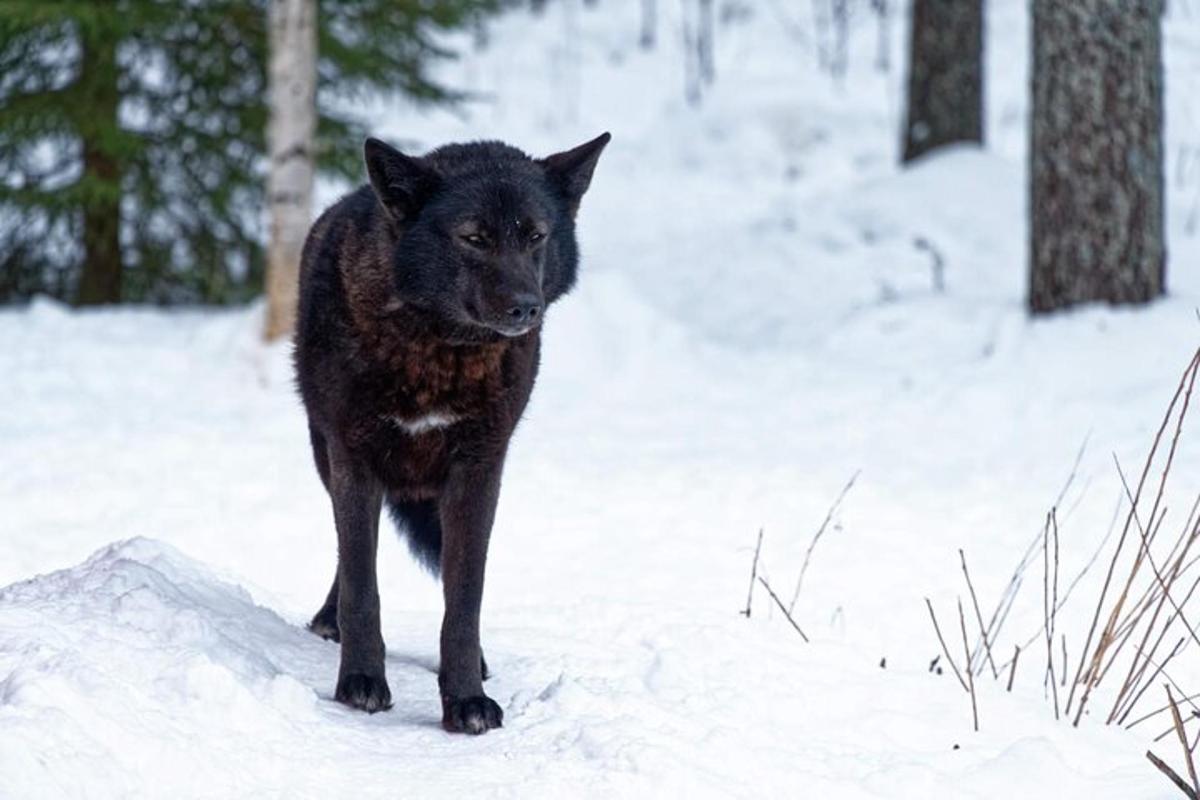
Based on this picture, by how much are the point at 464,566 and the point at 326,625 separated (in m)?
0.81

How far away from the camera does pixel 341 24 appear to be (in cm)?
1245

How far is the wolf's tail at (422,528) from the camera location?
4.52m

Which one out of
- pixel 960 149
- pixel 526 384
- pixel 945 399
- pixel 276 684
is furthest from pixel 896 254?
pixel 276 684

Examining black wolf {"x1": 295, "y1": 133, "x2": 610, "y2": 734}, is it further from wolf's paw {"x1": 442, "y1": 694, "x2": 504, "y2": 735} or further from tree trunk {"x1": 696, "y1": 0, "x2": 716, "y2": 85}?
tree trunk {"x1": 696, "y1": 0, "x2": 716, "y2": 85}

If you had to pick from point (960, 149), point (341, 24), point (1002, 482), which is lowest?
point (1002, 482)

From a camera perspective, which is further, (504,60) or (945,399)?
(504,60)

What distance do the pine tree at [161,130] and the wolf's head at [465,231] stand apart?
7711mm

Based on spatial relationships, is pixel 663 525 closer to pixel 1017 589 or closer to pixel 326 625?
pixel 326 625

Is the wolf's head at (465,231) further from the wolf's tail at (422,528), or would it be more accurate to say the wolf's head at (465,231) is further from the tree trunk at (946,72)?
the tree trunk at (946,72)

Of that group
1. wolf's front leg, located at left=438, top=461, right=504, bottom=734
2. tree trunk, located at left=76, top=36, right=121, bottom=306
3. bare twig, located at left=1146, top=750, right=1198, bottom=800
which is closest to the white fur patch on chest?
wolf's front leg, located at left=438, top=461, right=504, bottom=734

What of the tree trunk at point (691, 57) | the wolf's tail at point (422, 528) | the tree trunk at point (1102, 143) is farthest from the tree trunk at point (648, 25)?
the wolf's tail at point (422, 528)

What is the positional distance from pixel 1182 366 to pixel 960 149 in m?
5.45

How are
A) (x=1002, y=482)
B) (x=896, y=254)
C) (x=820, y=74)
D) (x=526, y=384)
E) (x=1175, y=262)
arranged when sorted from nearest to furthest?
(x=526, y=384)
(x=1002, y=482)
(x=1175, y=262)
(x=896, y=254)
(x=820, y=74)

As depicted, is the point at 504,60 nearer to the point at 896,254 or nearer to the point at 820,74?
the point at 820,74
